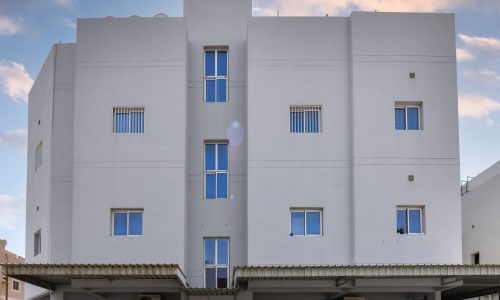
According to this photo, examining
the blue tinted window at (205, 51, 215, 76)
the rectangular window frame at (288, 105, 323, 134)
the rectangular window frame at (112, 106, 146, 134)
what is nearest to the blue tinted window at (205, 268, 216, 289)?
the rectangular window frame at (112, 106, 146, 134)

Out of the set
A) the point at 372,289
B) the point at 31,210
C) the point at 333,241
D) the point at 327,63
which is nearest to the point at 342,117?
the point at 327,63

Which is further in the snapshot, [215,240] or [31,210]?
[31,210]

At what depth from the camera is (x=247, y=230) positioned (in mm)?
26062

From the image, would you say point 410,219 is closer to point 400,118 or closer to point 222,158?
point 400,118

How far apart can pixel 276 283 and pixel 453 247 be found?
646cm

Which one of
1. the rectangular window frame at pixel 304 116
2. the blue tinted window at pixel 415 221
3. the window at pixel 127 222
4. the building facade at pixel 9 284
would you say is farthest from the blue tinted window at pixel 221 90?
the building facade at pixel 9 284

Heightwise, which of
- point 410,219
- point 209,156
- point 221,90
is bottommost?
point 410,219

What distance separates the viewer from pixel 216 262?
1062 inches

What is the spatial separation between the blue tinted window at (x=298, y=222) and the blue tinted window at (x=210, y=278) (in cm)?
337

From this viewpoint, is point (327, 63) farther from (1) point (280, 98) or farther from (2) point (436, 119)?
(2) point (436, 119)

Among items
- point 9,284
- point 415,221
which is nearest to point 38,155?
point 415,221

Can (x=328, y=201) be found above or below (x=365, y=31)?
below

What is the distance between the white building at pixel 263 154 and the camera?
25.9 metres

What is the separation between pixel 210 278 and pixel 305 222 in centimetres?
403
